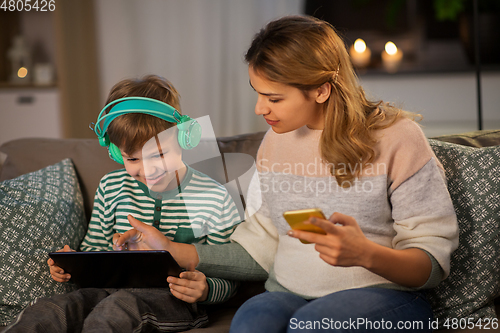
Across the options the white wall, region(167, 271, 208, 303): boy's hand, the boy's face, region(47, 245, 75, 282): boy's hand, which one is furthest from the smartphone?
the white wall

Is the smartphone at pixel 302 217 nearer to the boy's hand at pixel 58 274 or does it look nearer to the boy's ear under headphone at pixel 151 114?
the boy's ear under headphone at pixel 151 114

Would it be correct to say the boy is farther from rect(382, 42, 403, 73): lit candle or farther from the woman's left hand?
rect(382, 42, 403, 73): lit candle

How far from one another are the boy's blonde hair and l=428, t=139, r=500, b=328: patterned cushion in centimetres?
72

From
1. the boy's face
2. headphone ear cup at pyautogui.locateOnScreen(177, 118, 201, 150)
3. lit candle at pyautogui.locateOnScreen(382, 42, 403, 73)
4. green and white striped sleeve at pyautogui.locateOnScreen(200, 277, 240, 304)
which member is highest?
lit candle at pyautogui.locateOnScreen(382, 42, 403, 73)

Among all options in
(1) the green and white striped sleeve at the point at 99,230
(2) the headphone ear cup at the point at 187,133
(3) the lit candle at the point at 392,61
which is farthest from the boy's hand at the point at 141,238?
(3) the lit candle at the point at 392,61

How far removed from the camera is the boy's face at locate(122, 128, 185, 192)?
3.63 feet

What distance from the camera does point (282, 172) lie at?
1.08 m

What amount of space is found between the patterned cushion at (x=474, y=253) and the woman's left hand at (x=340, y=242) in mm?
380

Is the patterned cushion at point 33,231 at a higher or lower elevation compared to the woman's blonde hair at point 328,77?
lower

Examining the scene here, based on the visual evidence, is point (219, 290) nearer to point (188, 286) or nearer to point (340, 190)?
point (188, 286)

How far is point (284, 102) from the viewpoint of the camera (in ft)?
3.16

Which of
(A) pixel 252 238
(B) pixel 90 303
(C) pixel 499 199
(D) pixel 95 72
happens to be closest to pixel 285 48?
(A) pixel 252 238

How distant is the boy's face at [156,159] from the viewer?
111 cm

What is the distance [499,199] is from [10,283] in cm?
117
